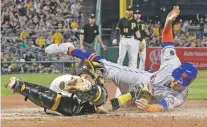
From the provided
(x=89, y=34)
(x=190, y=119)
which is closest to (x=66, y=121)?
(x=190, y=119)

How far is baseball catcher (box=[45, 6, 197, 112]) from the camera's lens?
20.9 ft

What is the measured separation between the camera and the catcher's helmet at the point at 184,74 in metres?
6.34

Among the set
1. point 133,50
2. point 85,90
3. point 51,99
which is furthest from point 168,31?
point 133,50

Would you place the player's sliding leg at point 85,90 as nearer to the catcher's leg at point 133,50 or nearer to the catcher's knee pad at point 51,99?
the catcher's knee pad at point 51,99

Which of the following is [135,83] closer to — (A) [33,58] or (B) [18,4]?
(A) [33,58]

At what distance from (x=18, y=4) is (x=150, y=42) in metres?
7.54

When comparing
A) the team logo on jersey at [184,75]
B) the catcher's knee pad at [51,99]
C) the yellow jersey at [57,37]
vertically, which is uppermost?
the team logo on jersey at [184,75]

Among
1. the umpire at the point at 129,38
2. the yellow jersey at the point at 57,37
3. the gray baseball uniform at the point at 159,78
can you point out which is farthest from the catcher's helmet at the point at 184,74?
the yellow jersey at the point at 57,37

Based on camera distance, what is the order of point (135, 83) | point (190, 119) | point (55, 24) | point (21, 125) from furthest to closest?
point (55, 24) → point (135, 83) → point (190, 119) → point (21, 125)

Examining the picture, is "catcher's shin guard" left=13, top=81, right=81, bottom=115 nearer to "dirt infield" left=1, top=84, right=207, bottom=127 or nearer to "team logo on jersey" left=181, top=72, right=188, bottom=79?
"dirt infield" left=1, top=84, right=207, bottom=127

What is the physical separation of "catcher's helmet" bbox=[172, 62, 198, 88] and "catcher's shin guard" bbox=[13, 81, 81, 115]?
1315 mm

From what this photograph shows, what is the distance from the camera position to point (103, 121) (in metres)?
5.51

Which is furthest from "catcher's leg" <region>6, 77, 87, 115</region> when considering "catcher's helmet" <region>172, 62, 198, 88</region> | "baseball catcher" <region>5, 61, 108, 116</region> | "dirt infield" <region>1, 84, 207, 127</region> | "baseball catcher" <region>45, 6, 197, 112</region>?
"catcher's helmet" <region>172, 62, 198, 88</region>

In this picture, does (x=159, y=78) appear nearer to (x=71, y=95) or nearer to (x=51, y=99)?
(x=71, y=95)
